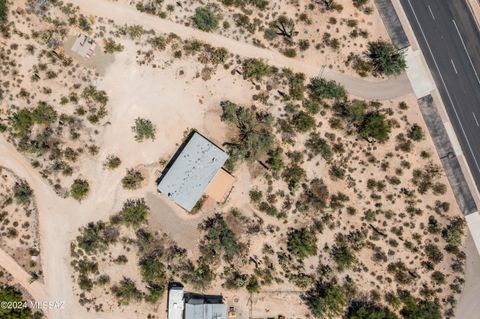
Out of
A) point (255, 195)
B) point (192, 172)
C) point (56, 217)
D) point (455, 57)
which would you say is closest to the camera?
point (192, 172)

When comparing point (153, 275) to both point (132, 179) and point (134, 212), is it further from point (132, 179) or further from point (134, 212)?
point (132, 179)

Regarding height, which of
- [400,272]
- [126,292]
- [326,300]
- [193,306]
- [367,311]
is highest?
[126,292]

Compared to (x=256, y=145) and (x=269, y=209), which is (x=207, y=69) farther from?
(x=269, y=209)

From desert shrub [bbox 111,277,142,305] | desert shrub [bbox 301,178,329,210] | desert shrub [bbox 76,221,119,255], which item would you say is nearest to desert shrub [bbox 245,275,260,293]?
desert shrub [bbox 301,178,329,210]

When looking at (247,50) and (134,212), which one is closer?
(134,212)

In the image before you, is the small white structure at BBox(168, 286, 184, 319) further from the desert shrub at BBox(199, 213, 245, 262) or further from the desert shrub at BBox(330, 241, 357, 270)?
the desert shrub at BBox(330, 241, 357, 270)

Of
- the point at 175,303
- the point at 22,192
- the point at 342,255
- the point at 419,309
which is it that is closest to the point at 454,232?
the point at 419,309

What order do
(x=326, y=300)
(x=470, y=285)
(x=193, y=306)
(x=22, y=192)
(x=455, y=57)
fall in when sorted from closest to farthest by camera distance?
(x=326, y=300), (x=193, y=306), (x=470, y=285), (x=22, y=192), (x=455, y=57)
